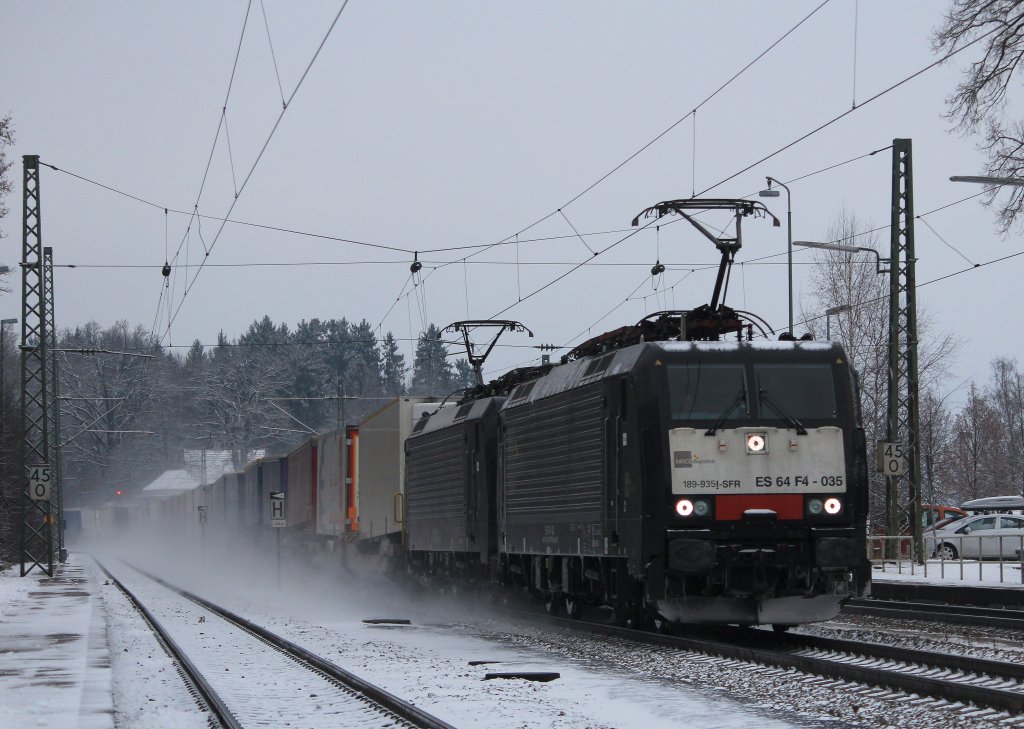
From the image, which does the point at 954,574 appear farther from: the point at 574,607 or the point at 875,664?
the point at 875,664

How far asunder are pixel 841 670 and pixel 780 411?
12.6ft

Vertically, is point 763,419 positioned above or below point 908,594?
above

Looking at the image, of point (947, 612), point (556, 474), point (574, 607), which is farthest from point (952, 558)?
point (556, 474)

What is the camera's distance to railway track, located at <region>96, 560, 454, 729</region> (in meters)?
11.1

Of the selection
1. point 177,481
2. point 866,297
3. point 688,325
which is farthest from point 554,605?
point 177,481

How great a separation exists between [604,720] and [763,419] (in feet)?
18.8

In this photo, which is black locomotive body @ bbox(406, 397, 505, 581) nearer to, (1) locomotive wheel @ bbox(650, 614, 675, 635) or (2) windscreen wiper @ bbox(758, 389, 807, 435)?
(1) locomotive wheel @ bbox(650, 614, 675, 635)

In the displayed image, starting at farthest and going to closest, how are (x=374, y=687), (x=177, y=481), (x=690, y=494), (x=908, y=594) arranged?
(x=177, y=481) < (x=908, y=594) < (x=690, y=494) < (x=374, y=687)

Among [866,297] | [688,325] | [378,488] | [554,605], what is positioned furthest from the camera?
[866,297]

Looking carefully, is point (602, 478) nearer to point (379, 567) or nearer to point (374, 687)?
point (374, 687)

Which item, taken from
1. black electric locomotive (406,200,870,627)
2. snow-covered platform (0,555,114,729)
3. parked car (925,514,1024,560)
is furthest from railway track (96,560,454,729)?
parked car (925,514,1024,560)

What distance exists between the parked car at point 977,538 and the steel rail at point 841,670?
20104 millimetres

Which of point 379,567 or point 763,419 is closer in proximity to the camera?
point 763,419

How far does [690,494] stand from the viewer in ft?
50.4
